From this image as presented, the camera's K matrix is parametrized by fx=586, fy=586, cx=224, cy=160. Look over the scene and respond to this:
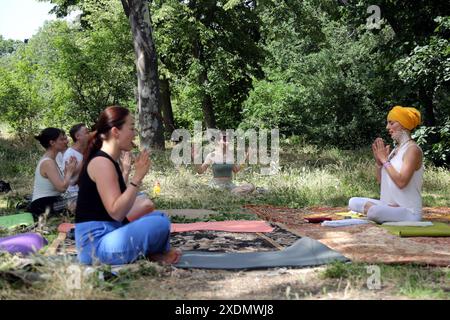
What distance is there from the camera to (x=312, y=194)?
9047 mm

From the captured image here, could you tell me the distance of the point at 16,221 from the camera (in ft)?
21.1

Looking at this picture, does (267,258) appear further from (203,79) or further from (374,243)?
(203,79)

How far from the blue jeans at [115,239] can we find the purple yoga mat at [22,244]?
0.71 m

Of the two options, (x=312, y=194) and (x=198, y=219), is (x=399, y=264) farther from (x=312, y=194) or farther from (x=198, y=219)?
(x=312, y=194)

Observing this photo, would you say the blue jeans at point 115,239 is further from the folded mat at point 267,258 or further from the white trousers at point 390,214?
the white trousers at point 390,214

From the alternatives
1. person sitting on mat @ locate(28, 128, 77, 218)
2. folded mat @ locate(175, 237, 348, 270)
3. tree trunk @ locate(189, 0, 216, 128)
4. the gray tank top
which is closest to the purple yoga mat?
folded mat @ locate(175, 237, 348, 270)

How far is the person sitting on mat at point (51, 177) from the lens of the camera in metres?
6.66

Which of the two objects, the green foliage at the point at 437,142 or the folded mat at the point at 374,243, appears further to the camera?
the green foliage at the point at 437,142

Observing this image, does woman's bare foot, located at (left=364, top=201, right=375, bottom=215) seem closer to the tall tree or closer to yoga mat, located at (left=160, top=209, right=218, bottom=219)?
yoga mat, located at (left=160, top=209, right=218, bottom=219)

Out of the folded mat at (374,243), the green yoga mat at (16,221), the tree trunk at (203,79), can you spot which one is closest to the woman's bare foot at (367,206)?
the folded mat at (374,243)

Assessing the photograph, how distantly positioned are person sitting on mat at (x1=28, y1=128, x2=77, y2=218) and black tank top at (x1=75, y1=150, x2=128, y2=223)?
2686 millimetres

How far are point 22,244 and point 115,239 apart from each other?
Answer: 1123mm
